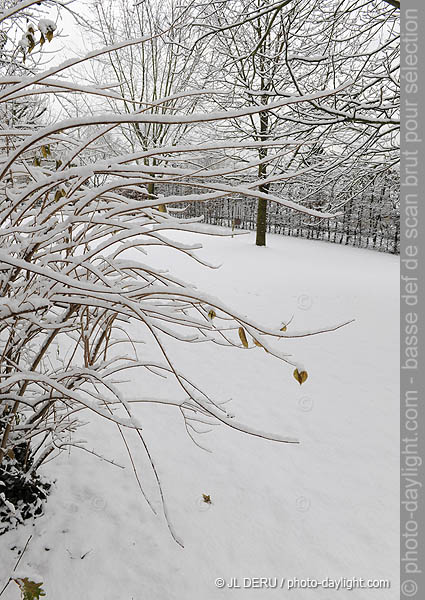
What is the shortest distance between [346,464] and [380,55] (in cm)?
512

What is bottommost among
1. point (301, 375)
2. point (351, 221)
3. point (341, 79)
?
point (301, 375)

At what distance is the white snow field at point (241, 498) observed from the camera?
1442 millimetres

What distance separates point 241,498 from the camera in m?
1.89

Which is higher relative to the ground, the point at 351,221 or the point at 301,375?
the point at 351,221

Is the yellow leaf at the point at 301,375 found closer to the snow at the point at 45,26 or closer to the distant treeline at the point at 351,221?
the snow at the point at 45,26

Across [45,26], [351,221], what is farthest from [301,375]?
[351,221]

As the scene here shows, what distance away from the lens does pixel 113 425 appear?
2.26m

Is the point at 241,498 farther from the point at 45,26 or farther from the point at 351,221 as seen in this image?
the point at 351,221

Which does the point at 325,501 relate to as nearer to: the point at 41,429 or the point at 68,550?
the point at 68,550

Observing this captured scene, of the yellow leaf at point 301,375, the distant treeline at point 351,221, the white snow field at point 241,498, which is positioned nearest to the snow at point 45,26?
the yellow leaf at point 301,375

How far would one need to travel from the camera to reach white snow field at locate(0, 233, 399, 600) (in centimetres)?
144

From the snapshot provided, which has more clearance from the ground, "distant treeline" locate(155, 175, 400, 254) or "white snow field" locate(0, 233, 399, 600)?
"distant treeline" locate(155, 175, 400, 254)

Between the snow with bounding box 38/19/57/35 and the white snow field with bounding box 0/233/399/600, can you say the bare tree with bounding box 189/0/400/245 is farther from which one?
the snow with bounding box 38/19/57/35

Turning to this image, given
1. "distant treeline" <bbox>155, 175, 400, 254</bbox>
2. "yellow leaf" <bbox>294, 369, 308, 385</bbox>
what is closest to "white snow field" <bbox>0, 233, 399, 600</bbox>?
"yellow leaf" <bbox>294, 369, 308, 385</bbox>
